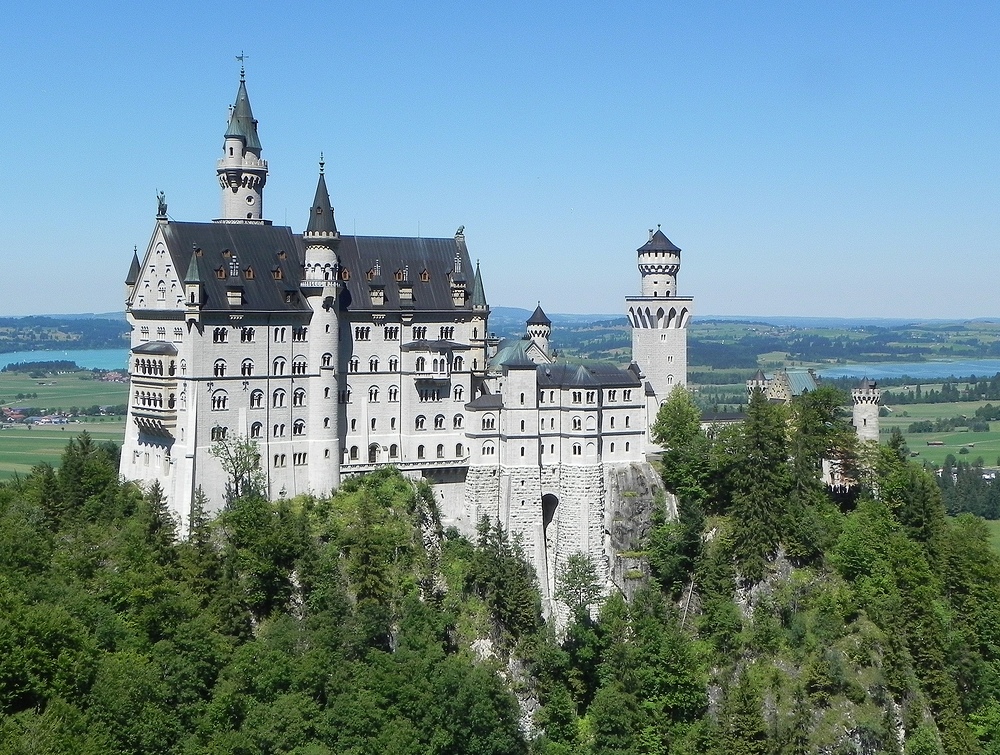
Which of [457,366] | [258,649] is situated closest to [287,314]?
[457,366]

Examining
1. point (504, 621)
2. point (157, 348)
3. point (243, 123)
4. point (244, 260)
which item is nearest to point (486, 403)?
point (504, 621)

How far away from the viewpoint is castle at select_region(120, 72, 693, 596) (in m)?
80.9

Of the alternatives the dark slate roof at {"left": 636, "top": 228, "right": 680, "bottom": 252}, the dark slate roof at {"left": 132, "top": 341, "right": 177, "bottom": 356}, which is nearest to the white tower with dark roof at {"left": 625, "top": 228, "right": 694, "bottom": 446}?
the dark slate roof at {"left": 636, "top": 228, "right": 680, "bottom": 252}

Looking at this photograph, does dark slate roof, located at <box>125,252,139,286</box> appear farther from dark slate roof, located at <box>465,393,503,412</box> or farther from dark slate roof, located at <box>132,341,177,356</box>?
dark slate roof, located at <box>465,393,503,412</box>

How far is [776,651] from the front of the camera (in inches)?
3125

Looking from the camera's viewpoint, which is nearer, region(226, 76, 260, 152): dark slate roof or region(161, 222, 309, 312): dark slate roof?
region(161, 222, 309, 312): dark slate roof

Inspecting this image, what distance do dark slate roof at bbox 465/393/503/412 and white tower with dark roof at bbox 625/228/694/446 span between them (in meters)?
15.6

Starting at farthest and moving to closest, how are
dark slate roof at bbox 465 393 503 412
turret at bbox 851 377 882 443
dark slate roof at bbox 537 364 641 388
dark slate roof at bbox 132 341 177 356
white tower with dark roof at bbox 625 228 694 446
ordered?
1. white tower with dark roof at bbox 625 228 694 446
2. turret at bbox 851 377 882 443
3. dark slate roof at bbox 537 364 641 388
4. dark slate roof at bbox 465 393 503 412
5. dark slate roof at bbox 132 341 177 356

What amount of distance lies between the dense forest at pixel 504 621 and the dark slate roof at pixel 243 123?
81.5 ft

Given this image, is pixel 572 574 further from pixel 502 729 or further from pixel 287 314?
pixel 287 314

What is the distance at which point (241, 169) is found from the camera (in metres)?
91.1

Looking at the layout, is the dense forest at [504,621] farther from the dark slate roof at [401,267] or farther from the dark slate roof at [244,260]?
the dark slate roof at [401,267]

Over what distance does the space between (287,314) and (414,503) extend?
14987 millimetres

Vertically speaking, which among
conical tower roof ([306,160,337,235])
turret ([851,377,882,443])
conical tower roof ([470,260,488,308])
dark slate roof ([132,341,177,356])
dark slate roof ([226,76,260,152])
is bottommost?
turret ([851,377,882,443])
